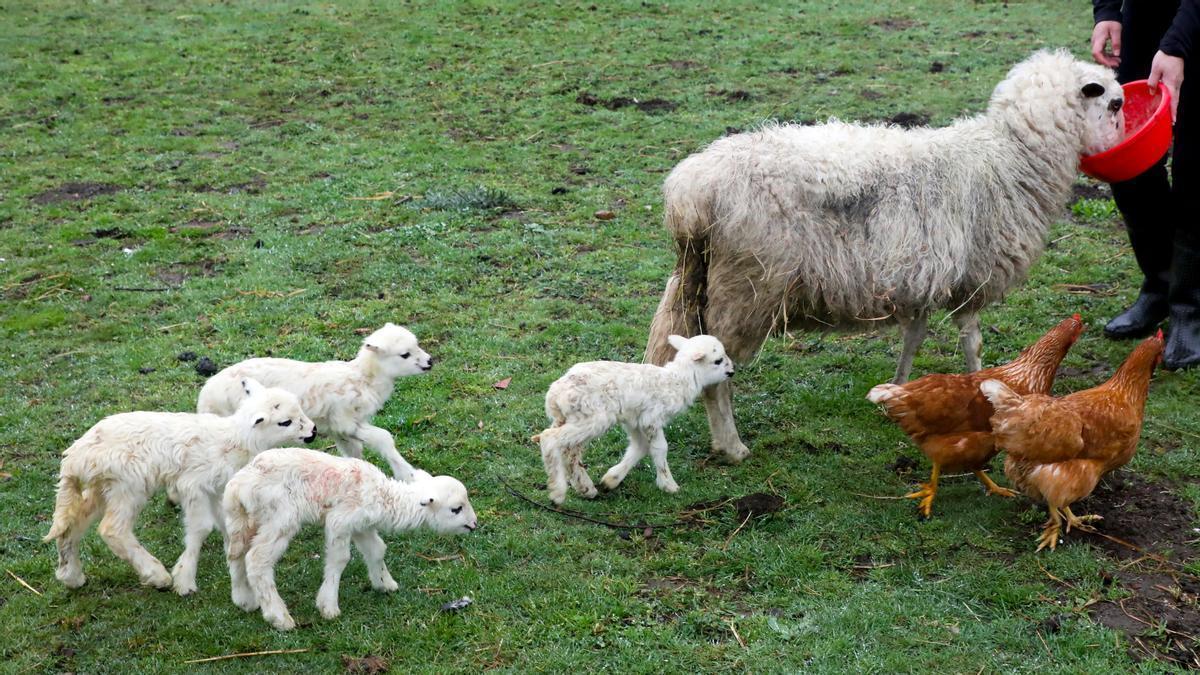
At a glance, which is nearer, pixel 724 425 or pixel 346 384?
pixel 346 384

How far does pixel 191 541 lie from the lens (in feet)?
17.2

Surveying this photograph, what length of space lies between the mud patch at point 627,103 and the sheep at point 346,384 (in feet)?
26.3

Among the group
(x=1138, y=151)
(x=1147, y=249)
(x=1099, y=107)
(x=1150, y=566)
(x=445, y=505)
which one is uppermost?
(x=1099, y=107)

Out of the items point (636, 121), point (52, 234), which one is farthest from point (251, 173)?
point (636, 121)

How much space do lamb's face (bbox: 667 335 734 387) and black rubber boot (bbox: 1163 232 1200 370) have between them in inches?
137

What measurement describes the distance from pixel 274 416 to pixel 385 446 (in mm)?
907

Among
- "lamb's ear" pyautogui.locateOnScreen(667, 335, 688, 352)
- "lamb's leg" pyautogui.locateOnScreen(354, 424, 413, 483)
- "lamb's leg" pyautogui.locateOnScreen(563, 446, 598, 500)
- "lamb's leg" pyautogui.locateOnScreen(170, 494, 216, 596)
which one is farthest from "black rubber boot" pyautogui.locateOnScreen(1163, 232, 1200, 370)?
"lamb's leg" pyautogui.locateOnScreen(170, 494, 216, 596)

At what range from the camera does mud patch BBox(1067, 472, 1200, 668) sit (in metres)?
4.81

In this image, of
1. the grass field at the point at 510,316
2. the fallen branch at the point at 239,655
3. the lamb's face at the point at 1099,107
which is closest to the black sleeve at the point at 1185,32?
the lamb's face at the point at 1099,107

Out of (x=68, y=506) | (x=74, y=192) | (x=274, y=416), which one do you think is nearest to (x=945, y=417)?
(x=274, y=416)

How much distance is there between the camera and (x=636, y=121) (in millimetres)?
13086

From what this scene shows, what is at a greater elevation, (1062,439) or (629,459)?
(1062,439)

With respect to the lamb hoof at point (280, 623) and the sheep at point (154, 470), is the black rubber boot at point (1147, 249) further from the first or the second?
the lamb hoof at point (280, 623)

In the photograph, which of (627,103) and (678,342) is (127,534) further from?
(627,103)
